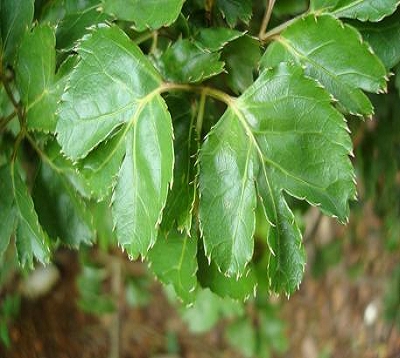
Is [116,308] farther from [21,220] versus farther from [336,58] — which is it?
[336,58]

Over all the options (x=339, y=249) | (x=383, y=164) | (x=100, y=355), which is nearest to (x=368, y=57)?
(x=383, y=164)

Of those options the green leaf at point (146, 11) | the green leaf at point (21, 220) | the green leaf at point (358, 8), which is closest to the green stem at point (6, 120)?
the green leaf at point (21, 220)

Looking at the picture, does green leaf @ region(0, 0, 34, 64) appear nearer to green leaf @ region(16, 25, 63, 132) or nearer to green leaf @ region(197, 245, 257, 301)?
green leaf @ region(16, 25, 63, 132)

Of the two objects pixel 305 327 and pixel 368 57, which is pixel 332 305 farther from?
pixel 368 57

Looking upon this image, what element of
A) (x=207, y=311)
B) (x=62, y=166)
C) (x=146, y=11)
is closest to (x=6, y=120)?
(x=62, y=166)

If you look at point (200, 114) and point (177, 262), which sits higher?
point (200, 114)

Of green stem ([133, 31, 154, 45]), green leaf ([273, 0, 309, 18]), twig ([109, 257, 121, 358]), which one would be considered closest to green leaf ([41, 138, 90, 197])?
green stem ([133, 31, 154, 45])
